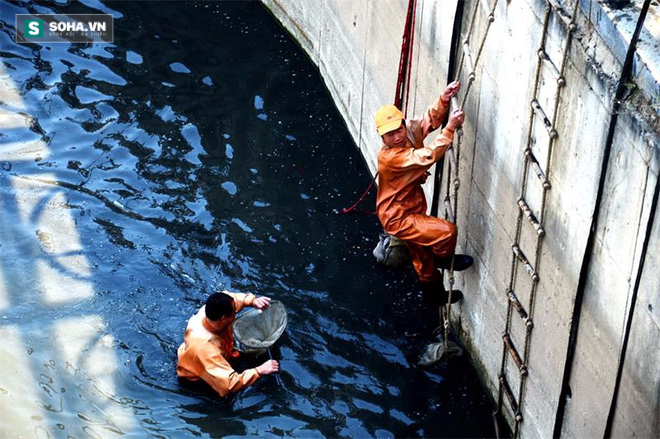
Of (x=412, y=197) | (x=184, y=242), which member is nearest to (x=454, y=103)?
(x=412, y=197)

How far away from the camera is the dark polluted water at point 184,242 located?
9.15 metres

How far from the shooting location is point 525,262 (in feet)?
27.0

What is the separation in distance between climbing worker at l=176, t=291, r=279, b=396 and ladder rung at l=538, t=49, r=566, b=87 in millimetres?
3335

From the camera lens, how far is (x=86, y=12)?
15.2 m

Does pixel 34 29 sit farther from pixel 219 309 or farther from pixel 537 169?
pixel 537 169

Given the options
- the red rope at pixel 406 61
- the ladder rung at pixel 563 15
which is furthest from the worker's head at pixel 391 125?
the ladder rung at pixel 563 15

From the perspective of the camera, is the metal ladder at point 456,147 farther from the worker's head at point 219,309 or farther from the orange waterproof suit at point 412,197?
the worker's head at point 219,309

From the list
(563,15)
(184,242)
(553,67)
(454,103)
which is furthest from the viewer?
(184,242)

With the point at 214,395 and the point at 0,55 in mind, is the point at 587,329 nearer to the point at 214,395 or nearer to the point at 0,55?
the point at 214,395

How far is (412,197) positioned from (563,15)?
2507 millimetres

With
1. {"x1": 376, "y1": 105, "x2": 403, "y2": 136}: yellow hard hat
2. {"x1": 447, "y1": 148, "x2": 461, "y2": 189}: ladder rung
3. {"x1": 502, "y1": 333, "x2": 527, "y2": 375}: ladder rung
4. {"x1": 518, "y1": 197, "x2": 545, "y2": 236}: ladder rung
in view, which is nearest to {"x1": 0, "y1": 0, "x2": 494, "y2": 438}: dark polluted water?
{"x1": 502, "y1": 333, "x2": 527, "y2": 375}: ladder rung

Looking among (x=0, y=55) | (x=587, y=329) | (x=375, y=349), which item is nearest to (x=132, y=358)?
(x=375, y=349)

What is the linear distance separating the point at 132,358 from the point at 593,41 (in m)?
5.07

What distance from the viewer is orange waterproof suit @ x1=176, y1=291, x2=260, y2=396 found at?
8875mm
